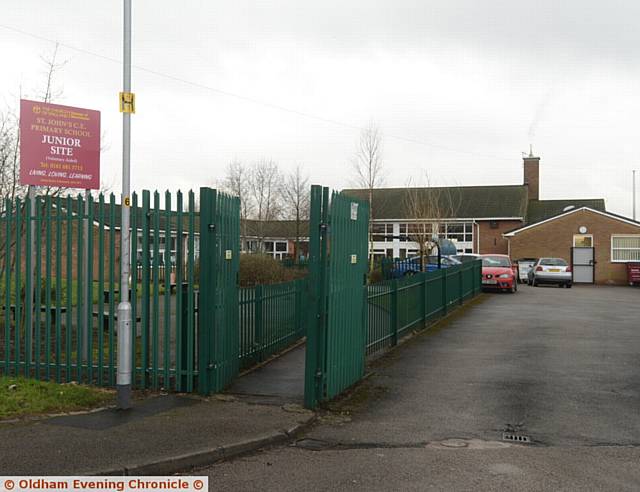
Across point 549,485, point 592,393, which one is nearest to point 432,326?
point 592,393

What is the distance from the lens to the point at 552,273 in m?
33.2

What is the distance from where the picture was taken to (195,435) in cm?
608

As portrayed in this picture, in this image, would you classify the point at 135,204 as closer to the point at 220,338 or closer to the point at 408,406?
the point at 220,338

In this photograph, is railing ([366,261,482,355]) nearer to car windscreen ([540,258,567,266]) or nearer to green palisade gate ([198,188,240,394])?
green palisade gate ([198,188,240,394])

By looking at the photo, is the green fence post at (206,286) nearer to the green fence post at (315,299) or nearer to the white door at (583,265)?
the green fence post at (315,299)

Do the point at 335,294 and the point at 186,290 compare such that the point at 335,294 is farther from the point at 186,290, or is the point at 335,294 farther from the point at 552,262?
the point at 552,262

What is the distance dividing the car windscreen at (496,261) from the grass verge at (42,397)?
73.9 ft

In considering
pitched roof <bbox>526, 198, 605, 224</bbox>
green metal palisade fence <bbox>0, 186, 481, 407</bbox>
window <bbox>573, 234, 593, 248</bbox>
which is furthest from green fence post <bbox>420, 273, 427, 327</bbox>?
pitched roof <bbox>526, 198, 605, 224</bbox>

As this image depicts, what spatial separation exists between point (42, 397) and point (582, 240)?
1523 inches

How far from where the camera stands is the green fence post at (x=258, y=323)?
32.0 feet

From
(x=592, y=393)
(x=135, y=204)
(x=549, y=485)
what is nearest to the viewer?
(x=549, y=485)

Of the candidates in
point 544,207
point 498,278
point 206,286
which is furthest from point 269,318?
point 544,207

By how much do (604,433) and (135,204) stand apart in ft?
17.9

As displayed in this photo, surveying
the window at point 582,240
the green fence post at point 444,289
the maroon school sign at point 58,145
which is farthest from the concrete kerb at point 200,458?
the window at point 582,240
